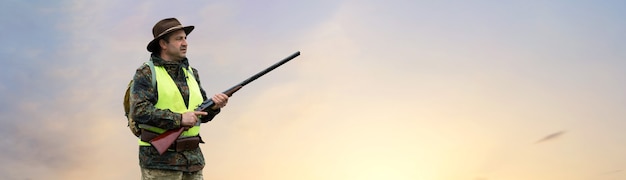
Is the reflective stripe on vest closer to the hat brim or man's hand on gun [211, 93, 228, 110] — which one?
man's hand on gun [211, 93, 228, 110]

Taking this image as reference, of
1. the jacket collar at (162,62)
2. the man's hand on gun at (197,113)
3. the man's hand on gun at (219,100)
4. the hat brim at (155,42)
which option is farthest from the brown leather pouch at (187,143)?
the hat brim at (155,42)

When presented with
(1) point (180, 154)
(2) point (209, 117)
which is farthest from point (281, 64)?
(1) point (180, 154)

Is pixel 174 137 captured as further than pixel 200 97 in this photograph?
No

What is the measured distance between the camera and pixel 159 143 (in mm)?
7922

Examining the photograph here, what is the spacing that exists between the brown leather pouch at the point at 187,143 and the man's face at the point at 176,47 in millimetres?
792

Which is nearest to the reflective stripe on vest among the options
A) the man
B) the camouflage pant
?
the man

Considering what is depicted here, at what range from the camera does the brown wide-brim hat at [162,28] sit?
8.27m

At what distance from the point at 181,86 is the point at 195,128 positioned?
0.43 metres

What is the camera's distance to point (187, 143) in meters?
8.08

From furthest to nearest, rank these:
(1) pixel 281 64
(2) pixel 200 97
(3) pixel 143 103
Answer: (1) pixel 281 64, (2) pixel 200 97, (3) pixel 143 103

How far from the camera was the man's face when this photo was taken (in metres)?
8.28

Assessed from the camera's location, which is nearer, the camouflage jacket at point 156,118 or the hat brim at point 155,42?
A: the camouflage jacket at point 156,118

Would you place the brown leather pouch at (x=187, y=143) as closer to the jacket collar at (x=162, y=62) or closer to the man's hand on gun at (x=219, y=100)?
the man's hand on gun at (x=219, y=100)

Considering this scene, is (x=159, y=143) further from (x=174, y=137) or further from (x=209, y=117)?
(x=209, y=117)
